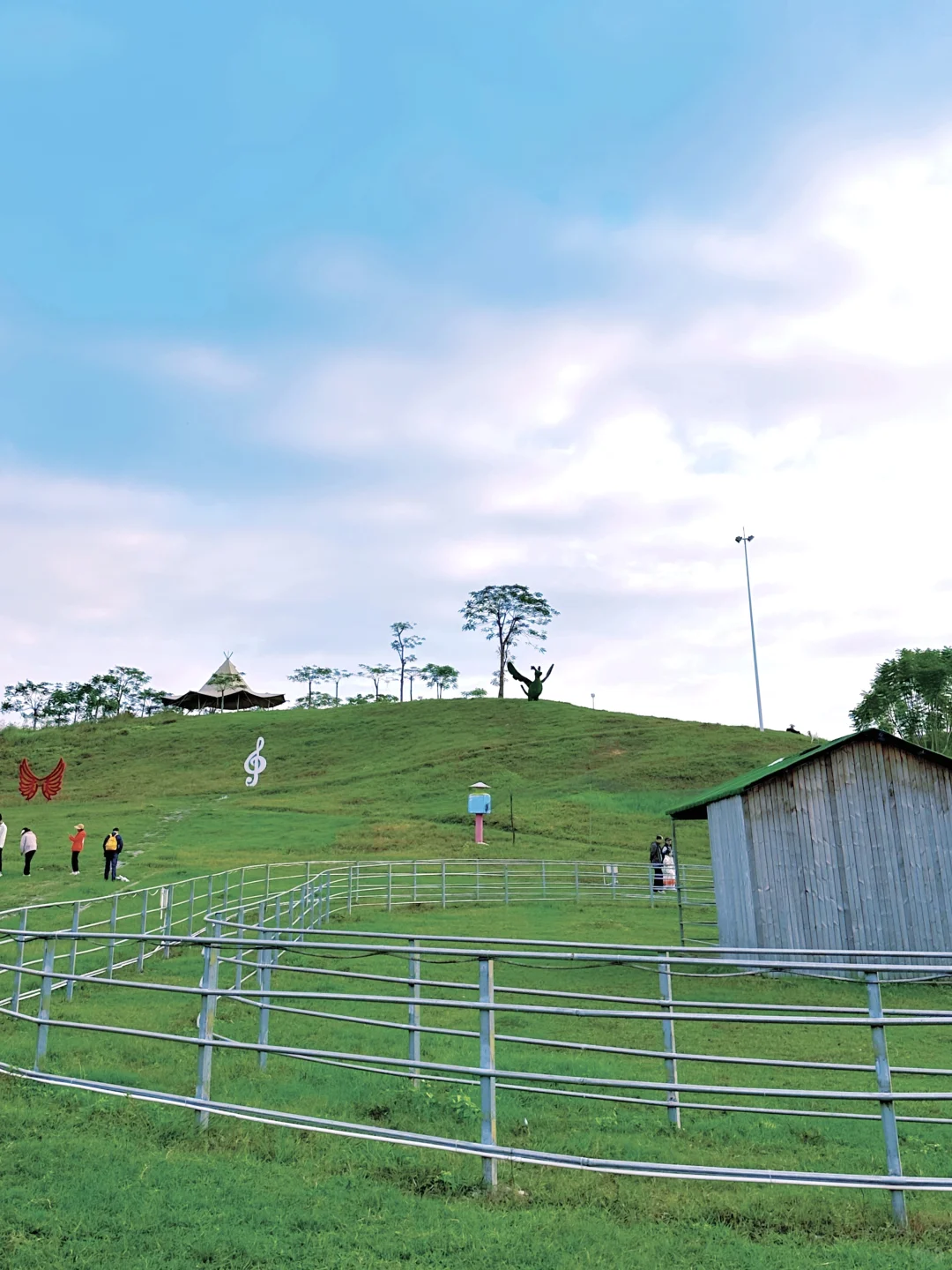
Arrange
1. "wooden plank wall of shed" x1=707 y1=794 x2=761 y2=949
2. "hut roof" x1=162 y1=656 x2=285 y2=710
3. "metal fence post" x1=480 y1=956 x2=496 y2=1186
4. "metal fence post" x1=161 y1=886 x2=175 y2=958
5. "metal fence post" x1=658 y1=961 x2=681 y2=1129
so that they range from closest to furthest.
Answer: "metal fence post" x1=480 y1=956 x2=496 y2=1186, "metal fence post" x1=658 y1=961 x2=681 y2=1129, "metal fence post" x1=161 y1=886 x2=175 y2=958, "wooden plank wall of shed" x1=707 y1=794 x2=761 y2=949, "hut roof" x1=162 y1=656 x2=285 y2=710

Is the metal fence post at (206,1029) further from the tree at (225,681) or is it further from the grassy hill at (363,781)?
the tree at (225,681)

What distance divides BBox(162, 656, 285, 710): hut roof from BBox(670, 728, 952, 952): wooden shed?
4479 inches

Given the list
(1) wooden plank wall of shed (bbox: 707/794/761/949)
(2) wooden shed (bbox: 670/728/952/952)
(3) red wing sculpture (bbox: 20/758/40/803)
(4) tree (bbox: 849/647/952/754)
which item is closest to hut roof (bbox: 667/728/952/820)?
(2) wooden shed (bbox: 670/728/952/952)

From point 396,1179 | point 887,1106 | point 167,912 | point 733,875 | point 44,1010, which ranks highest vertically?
point 733,875

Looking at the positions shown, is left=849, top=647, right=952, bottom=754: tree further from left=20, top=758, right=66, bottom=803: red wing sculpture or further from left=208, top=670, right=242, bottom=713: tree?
left=208, top=670, right=242, bottom=713: tree

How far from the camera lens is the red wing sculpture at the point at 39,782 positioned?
182 ft

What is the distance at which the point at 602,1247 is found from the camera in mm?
4715

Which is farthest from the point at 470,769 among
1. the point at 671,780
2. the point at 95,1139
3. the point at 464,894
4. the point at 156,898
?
the point at 95,1139

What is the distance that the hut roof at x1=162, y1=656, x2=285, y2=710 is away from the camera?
126 metres

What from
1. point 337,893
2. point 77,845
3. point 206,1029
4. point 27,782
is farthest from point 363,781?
point 206,1029

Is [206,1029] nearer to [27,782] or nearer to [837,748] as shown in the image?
[837,748]

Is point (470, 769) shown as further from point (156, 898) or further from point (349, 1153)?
point (349, 1153)

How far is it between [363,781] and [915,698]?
5842cm

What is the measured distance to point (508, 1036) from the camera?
6.38m
